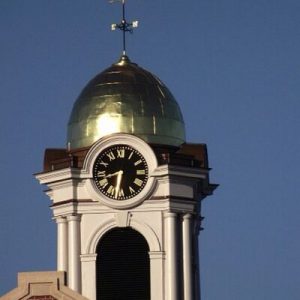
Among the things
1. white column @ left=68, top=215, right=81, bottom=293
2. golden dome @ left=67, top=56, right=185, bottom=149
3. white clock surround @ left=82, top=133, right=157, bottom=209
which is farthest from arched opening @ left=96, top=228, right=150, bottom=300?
golden dome @ left=67, top=56, right=185, bottom=149

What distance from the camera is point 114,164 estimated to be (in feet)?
309

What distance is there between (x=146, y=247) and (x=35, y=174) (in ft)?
16.3

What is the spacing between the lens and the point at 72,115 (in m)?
96.2

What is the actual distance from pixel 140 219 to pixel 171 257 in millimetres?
1908

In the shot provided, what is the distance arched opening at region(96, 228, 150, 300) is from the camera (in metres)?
94.1

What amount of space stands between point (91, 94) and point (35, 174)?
3.63 metres

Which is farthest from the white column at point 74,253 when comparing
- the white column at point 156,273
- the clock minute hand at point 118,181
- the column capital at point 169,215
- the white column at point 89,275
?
the column capital at point 169,215

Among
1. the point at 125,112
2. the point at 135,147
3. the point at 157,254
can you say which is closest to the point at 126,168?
the point at 135,147

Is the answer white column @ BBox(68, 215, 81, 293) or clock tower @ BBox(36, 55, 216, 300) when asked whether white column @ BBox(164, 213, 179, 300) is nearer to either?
clock tower @ BBox(36, 55, 216, 300)

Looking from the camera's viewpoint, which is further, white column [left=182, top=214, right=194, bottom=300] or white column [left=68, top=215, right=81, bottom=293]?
white column [left=68, top=215, right=81, bottom=293]

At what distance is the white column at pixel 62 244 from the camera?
94250 millimetres

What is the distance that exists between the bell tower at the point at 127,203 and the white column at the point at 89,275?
0.04 metres

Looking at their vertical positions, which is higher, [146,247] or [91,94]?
[91,94]

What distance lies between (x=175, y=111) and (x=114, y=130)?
2.64 meters
